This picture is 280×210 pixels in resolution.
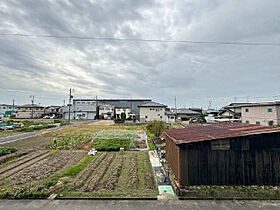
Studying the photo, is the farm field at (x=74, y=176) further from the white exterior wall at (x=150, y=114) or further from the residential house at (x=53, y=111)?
the residential house at (x=53, y=111)

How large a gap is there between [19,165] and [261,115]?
2728cm

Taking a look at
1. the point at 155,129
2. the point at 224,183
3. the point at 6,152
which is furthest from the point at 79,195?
the point at 155,129

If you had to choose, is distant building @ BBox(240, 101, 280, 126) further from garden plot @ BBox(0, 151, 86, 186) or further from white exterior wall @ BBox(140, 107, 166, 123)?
garden plot @ BBox(0, 151, 86, 186)

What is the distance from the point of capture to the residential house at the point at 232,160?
17.1ft

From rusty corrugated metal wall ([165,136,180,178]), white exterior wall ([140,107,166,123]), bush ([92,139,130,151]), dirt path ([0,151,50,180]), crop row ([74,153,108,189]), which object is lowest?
dirt path ([0,151,50,180])

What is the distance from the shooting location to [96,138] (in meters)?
14.1

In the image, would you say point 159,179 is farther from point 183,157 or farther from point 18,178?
point 18,178

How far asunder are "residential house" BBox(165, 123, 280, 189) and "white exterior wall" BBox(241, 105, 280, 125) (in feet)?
60.3

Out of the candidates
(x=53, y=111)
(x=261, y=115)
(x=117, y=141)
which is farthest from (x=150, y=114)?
(x=53, y=111)

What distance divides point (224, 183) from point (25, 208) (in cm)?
669

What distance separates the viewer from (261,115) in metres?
20.5

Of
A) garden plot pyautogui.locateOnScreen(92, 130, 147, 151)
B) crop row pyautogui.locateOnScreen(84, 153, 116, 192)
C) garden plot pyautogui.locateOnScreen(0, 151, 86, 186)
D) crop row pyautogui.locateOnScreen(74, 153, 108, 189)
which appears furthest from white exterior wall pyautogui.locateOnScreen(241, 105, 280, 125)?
garden plot pyautogui.locateOnScreen(0, 151, 86, 186)

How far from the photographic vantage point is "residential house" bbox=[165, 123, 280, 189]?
206 inches

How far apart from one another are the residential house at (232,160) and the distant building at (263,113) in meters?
18.4
